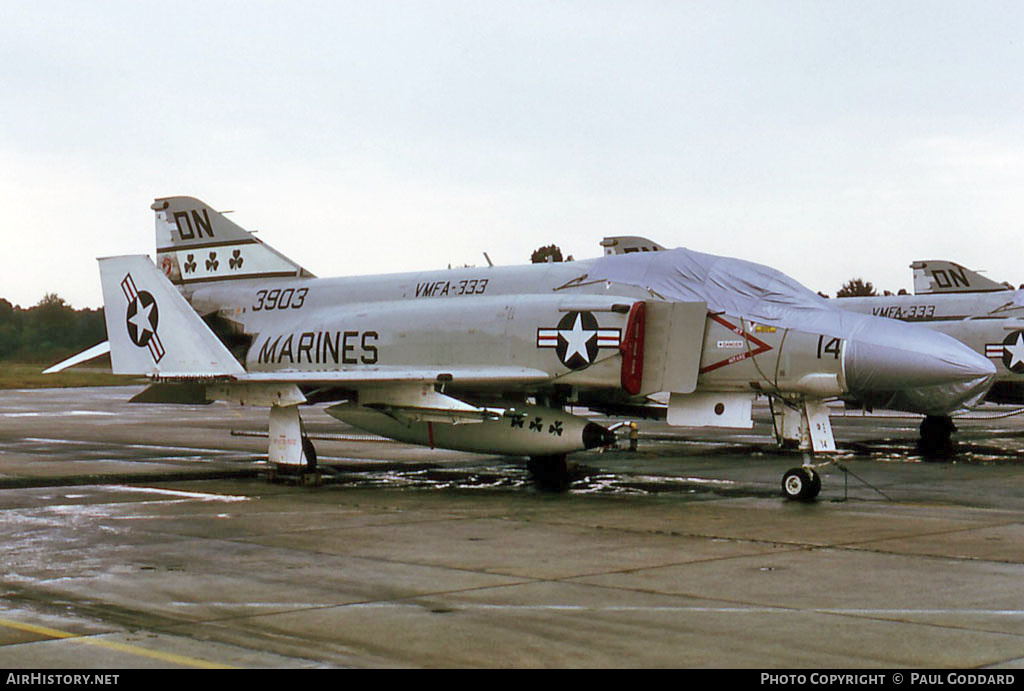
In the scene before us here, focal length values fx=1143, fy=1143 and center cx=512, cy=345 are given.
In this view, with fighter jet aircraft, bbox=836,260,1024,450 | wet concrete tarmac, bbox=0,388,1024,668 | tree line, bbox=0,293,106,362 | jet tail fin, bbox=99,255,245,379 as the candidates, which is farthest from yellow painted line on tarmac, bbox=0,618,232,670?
tree line, bbox=0,293,106,362

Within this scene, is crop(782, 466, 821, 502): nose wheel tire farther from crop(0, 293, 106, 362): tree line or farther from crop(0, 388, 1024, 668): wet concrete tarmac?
crop(0, 293, 106, 362): tree line

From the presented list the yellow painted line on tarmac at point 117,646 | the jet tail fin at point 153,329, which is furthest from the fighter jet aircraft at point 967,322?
the yellow painted line on tarmac at point 117,646

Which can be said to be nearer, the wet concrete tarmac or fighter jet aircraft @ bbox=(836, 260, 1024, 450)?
the wet concrete tarmac

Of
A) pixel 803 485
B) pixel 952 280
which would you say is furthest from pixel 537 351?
pixel 952 280

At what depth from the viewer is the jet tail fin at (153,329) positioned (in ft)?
46.3

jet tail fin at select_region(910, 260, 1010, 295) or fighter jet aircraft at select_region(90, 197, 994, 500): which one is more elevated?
jet tail fin at select_region(910, 260, 1010, 295)

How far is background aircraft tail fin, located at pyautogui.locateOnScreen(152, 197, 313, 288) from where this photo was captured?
17.1 meters

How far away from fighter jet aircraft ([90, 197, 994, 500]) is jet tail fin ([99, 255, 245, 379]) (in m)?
0.02

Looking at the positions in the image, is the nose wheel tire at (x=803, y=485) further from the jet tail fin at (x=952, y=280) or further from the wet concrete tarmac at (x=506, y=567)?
the jet tail fin at (x=952, y=280)

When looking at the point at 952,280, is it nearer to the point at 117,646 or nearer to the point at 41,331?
the point at 117,646

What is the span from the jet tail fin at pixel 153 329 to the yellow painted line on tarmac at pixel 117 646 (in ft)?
25.8

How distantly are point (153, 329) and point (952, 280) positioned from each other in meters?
17.2

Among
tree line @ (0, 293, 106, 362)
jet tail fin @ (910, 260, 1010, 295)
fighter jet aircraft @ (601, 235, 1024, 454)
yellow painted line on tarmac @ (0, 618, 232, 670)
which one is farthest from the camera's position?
tree line @ (0, 293, 106, 362)

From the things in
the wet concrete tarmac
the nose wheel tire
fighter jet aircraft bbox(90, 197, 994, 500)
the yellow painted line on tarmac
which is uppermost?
fighter jet aircraft bbox(90, 197, 994, 500)
